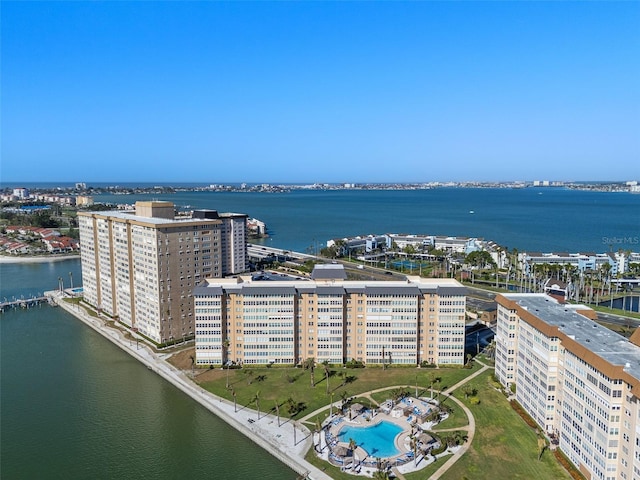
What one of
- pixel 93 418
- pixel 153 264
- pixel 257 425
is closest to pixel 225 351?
pixel 257 425

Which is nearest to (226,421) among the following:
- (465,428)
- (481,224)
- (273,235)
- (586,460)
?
(465,428)

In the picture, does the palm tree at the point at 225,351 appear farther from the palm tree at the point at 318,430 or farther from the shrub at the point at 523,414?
the shrub at the point at 523,414

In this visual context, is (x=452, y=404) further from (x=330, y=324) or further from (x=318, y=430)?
(x=330, y=324)

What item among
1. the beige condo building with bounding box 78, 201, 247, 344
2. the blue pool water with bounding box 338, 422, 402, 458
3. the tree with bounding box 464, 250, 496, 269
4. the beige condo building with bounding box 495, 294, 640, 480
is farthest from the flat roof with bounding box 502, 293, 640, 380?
the tree with bounding box 464, 250, 496, 269

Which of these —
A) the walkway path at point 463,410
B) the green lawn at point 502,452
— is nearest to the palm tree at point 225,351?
the walkway path at point 463,410

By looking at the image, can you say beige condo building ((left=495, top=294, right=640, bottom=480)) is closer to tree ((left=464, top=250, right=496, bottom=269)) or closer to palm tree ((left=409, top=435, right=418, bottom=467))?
palm tree ((left=409, top=435, right=418, bottom=467))

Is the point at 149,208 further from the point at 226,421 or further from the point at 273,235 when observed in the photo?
the point at 273,235

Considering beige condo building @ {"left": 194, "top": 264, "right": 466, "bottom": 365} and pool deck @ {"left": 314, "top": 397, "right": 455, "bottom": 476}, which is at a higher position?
beige condo building @ {"left": 194, "top": 264, "right": 466, "bottom": 365}
